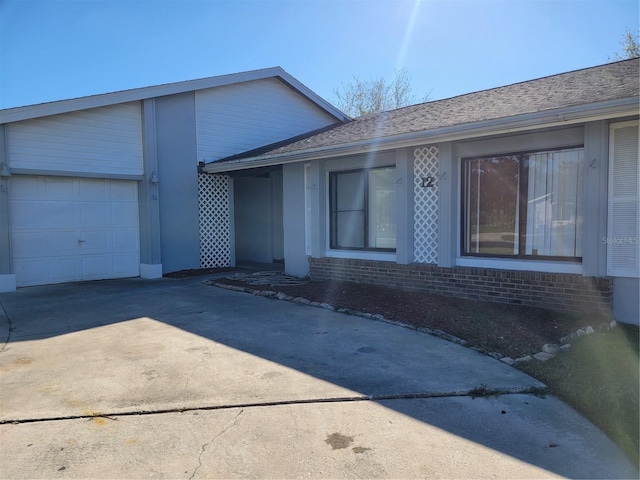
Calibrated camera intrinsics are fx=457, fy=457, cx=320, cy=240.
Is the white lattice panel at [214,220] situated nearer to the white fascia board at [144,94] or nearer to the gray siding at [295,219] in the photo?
the white fascia board at [144,94]

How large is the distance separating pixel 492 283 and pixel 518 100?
3.23 m

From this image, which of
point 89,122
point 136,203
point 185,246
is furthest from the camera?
point 185,246

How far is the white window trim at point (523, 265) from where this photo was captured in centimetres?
688

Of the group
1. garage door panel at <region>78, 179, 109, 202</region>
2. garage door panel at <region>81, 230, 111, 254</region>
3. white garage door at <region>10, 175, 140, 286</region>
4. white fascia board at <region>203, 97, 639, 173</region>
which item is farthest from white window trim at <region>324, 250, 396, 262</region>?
garage door panel at <region>78, 179, 109, 202</region>

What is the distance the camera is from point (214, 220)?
13312 mm

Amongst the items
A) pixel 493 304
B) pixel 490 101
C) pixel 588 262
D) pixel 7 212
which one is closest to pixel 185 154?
pixel 7 212

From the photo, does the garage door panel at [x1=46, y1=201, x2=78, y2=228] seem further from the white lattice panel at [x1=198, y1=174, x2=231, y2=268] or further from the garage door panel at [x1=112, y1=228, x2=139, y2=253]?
the white lattice panel at [x1=198, y1=174, x2=231, y2=268]

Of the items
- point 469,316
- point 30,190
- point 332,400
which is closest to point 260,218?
point 30,190

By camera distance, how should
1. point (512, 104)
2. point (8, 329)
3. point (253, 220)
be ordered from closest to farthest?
1. point (8, 329)
2. point (512, 104)
3. point (253, 220)

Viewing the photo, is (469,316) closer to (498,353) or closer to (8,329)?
(498,353)

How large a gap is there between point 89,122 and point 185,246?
3.84 m

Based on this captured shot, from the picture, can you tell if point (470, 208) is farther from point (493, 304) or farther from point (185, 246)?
point (185, 246)

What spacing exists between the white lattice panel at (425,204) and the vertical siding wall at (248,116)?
6716 mm

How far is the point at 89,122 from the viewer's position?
10719 mm
